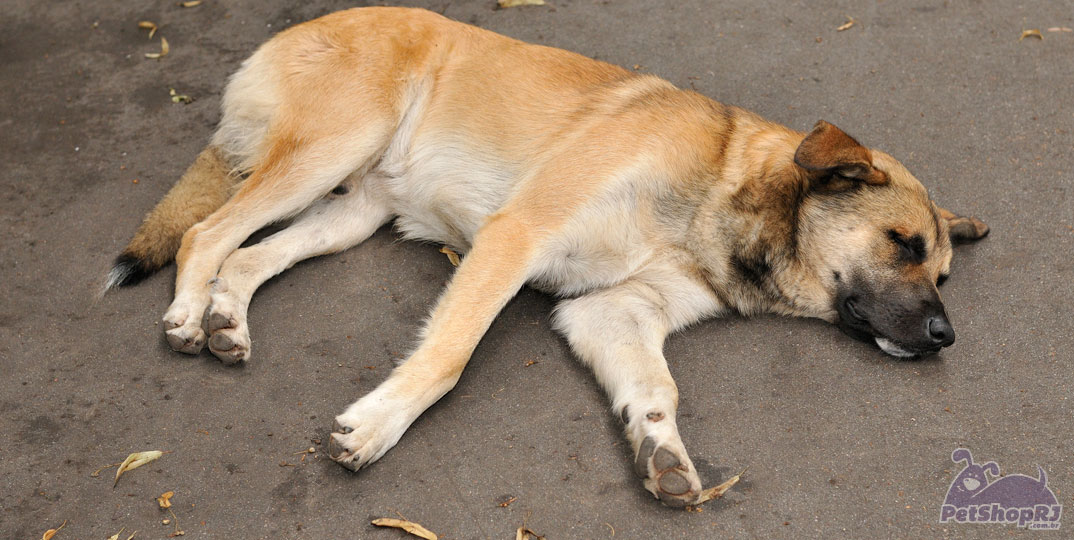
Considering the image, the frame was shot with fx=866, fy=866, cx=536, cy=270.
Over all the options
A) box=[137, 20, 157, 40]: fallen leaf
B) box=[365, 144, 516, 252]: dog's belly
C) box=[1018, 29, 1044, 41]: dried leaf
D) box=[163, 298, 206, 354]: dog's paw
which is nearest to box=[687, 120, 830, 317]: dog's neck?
box=[365, 144, 516, 252]: dog's belly

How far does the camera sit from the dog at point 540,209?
373cm

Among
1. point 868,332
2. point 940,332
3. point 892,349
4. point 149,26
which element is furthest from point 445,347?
point 149,26

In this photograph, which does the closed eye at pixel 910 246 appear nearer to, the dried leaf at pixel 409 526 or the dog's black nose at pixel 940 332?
the dog's black nose at pixel 940 332

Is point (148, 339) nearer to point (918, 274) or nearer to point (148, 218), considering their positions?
point (148, 218)

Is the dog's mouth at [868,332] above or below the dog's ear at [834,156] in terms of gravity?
below

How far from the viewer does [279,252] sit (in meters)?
4.37

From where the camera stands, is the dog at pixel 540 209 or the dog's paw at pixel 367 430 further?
the dog at pixel 540 209

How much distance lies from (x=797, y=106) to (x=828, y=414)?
2.56 m

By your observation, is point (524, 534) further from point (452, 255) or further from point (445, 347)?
point (452, 255)

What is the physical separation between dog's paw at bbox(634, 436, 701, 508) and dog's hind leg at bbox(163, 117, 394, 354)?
2137mm

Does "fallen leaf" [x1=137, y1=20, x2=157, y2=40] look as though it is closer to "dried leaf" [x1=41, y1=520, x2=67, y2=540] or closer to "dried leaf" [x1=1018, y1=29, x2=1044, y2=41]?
"dried leaf" [x1=41, y1=520, x2=67, y2=540]

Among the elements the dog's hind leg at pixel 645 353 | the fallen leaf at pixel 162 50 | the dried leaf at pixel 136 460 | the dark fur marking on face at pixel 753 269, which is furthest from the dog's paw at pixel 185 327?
the fallen leaf at pixel 162 50

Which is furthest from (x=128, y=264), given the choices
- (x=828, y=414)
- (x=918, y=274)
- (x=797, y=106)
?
(x=797, y=106)

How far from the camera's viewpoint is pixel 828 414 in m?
3.73
